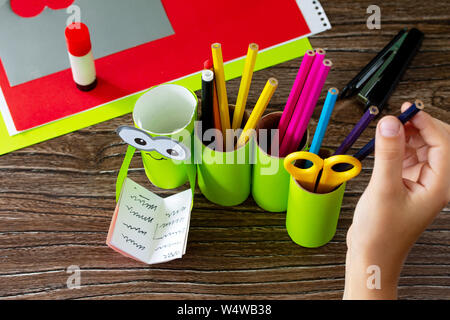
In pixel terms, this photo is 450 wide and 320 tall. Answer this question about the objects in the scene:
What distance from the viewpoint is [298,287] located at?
749 millimetres

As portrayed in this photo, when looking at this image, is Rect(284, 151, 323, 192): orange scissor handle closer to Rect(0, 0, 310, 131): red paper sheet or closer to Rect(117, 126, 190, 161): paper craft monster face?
Rect(117, 126, 190, 161): paper craft monster face

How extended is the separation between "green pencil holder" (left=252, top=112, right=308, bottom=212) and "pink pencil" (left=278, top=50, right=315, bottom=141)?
2cm

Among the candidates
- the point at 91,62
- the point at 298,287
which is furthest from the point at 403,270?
the point at 91,62

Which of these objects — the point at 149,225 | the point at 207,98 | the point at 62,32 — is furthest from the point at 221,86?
the point at 62,32

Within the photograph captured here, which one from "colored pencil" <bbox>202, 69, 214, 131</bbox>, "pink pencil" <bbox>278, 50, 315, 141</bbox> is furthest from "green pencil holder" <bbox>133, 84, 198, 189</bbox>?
"pink pencil" <bbox>278, 50, 315, 141</bbox>

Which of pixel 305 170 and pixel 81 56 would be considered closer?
pixel 305 170

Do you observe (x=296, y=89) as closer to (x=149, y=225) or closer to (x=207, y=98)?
(x=207, y=98)

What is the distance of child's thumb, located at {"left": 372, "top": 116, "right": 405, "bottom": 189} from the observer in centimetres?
59

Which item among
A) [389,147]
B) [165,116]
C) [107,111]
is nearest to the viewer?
[389,147]

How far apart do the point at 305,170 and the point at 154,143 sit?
0.67 ft

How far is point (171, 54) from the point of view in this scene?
973 mm

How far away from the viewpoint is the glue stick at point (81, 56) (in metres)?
0.85

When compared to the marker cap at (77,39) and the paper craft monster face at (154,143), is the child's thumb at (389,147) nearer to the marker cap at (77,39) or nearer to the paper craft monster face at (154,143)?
the paper craft monster face at (154,143)

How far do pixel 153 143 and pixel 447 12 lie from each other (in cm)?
68
